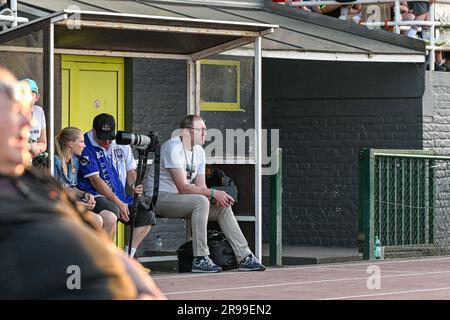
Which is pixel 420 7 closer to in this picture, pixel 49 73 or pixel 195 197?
pixel 195 197

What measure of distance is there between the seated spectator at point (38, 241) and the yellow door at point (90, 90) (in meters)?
10.8

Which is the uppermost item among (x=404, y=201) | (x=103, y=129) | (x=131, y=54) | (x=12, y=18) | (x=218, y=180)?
(x=12, y=18)

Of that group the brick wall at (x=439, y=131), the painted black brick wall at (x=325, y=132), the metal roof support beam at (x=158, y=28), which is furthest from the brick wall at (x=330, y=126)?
the metal roof support beam at (x=158, y=28)

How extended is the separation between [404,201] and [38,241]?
40.9 ft

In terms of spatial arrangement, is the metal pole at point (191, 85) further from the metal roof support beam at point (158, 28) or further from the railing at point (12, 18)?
the railing at point (12, 18)

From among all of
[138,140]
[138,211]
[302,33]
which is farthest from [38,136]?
[302,33]

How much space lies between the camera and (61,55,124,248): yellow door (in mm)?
12891

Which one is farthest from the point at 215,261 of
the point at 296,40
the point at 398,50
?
the point at 398,50

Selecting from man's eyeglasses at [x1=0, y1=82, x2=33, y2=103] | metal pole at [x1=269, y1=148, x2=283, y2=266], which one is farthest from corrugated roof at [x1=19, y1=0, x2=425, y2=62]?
man's eyeglasses at [x1=0, y1=82, x2=33, y2=103]

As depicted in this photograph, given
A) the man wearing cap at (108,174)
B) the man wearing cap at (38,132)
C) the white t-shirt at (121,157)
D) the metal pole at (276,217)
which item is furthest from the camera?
the metal pole at (276,217)

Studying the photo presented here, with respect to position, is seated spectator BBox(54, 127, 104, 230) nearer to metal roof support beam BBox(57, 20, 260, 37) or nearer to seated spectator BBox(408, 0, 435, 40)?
metal roof support beam BBox(57, 20, 260, 37)

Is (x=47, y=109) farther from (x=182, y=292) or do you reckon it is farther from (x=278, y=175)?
(x=278, y=175)

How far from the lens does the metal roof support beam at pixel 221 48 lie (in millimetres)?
12134

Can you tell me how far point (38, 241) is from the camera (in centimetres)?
196
